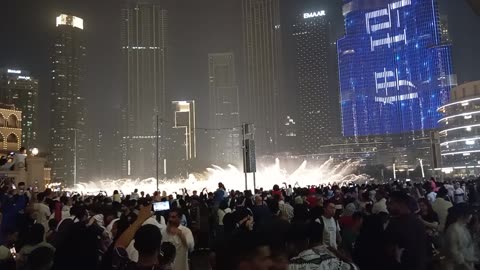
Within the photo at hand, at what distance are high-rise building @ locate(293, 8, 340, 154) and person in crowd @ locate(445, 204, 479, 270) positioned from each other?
496 ft

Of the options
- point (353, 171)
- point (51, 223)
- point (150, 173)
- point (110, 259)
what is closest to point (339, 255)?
point (110, 259)

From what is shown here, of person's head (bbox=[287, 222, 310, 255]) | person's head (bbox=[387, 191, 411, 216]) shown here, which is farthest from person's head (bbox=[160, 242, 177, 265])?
person's head (bbox=[387, 191, 411, 216])

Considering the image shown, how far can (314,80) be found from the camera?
17562 centimetres

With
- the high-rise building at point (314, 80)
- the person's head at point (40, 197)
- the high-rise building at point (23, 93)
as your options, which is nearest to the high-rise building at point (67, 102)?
the high-rise building at point (23, 93)

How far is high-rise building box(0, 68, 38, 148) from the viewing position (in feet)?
420

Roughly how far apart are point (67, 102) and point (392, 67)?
400ft

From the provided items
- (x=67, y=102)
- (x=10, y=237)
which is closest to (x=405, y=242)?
(x=10, y=237)

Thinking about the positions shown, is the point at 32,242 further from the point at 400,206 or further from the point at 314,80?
the point at 314,80

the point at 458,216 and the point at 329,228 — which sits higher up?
the point at 458,216

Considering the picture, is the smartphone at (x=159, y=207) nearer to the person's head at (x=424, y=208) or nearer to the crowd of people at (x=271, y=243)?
the crowd of people at (x=271, y=243)

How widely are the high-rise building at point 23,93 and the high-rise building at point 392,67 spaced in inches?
3898

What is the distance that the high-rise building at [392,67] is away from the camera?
125312mm

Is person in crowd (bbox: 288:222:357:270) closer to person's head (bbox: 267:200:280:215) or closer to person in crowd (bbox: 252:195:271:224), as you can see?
person in crowd (bbox: 252:195:271:224)

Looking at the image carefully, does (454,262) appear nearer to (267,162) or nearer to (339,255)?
(339,255)
